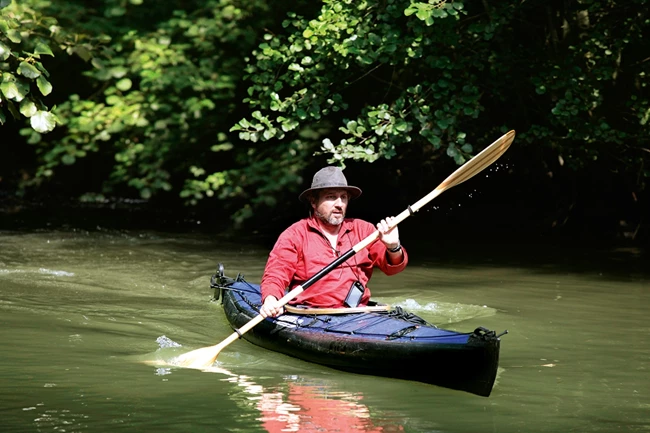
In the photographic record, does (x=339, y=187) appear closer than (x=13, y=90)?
No

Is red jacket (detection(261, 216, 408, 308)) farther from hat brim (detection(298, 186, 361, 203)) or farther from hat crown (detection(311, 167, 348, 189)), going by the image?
hat crown (detection(311, 167, 348, 189))

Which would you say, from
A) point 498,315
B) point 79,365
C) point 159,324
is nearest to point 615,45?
point 498,315

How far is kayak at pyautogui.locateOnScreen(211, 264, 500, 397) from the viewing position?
18.0ft

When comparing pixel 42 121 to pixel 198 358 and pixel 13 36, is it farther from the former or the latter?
pixel 198 358

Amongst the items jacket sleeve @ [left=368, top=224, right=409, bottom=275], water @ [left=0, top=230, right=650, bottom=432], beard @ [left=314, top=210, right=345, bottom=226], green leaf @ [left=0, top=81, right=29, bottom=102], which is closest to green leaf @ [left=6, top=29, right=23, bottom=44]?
green leaf @ [left=0, top=81, right=29, bottom=102]

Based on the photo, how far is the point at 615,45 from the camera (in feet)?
34.1

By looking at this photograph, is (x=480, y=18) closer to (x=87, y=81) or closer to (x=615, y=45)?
(x=615, y=45)

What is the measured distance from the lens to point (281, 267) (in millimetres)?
6703

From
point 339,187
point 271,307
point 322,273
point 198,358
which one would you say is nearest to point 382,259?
Answer: point 322,273

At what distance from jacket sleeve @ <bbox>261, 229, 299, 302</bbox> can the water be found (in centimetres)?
45

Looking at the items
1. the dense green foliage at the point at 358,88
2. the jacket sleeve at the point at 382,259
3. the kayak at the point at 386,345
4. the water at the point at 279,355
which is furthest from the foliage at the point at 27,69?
the dense green foliage at the point at 358,88

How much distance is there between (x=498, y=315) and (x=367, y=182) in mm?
5916

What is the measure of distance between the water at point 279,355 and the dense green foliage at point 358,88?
1.33 metres

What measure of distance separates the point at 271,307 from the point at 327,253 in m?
0.58
